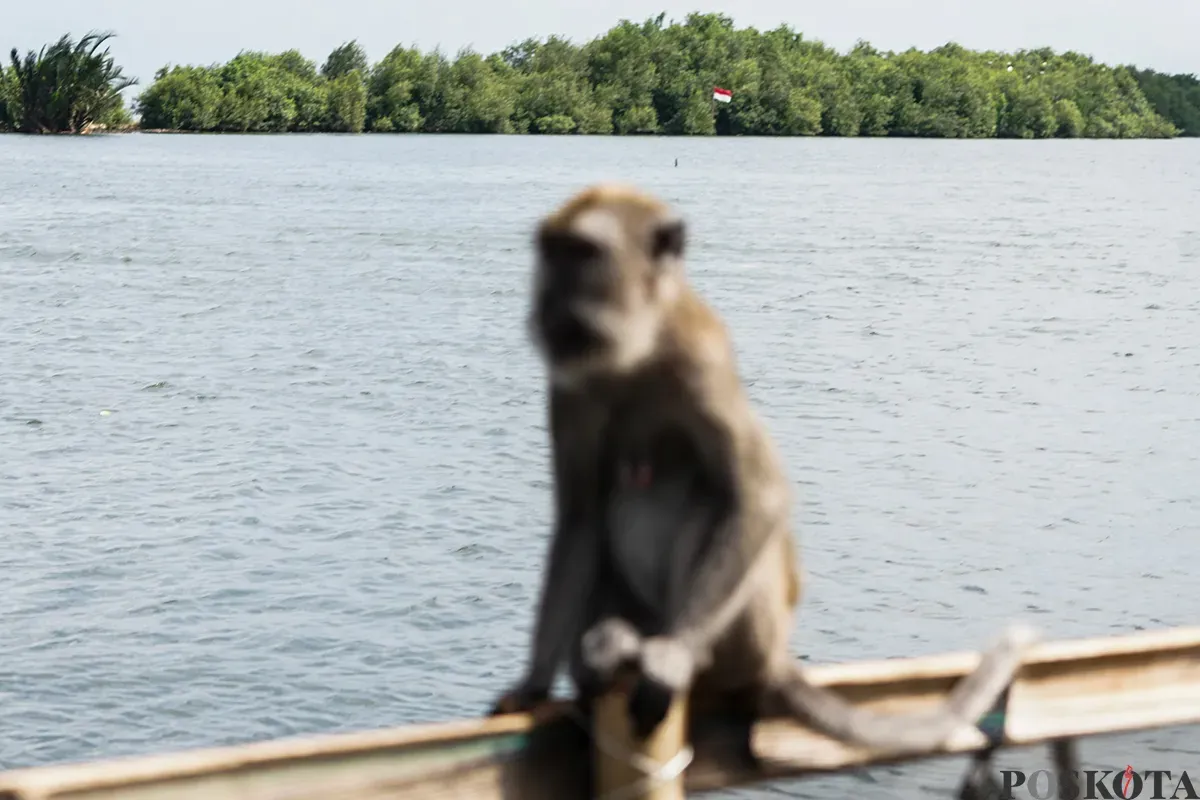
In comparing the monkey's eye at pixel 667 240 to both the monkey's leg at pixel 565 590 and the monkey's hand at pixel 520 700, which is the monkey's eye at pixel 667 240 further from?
the monkey's hand at pixel 520 700

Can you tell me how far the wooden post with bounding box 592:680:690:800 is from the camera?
13.7ft

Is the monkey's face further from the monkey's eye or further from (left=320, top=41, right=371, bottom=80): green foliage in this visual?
(left=320, top=41, right=371, bottom=80): green foliage

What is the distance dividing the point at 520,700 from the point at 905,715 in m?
1.04

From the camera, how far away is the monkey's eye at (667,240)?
4668 millimetres

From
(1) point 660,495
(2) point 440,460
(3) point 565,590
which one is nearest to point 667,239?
(1) point 660,495

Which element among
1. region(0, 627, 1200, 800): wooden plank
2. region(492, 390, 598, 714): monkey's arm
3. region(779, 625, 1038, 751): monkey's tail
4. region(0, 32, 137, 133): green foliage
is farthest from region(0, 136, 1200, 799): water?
region(0, 32, 137, 133): green foliage

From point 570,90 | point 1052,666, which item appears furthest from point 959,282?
point 570,90

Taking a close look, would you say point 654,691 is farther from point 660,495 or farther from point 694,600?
point 660,495

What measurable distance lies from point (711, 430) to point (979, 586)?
13494 mm

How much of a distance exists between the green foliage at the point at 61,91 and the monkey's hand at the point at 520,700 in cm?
14348

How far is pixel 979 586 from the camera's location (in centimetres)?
1744

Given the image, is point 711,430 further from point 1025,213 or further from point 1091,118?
point 1091,118

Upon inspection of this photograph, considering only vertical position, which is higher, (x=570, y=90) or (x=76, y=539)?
(x=570, y=90)

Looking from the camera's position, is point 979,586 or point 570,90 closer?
point 979,586
